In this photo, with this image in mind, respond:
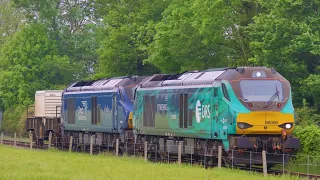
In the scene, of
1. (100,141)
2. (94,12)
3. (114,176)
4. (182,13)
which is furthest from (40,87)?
(114,176)

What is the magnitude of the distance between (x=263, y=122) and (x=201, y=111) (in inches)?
117

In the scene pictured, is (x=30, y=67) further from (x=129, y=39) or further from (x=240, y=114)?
(x=240, y=114)

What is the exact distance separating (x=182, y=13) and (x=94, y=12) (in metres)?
30.1

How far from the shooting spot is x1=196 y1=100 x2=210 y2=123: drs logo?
27.4 meters

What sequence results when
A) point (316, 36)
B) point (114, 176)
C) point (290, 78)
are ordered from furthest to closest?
point (290, 78), point (316, 36), point (114, 176)

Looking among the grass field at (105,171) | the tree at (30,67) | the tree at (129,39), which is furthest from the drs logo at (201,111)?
the tree at (30,67)

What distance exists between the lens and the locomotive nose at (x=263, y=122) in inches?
1007

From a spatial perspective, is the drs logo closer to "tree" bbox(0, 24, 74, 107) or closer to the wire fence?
the wire fence

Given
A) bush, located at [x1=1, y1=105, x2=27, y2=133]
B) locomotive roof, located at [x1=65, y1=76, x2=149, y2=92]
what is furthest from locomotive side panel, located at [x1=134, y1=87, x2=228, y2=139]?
bush, located at [x1=1, y1=105, x2=27, y2=133]

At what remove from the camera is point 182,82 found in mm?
29891

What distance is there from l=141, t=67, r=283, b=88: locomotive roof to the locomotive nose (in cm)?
154

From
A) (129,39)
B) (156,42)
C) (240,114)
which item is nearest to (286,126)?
(240,114)

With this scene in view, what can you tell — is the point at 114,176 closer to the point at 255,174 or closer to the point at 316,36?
the point at 255,174

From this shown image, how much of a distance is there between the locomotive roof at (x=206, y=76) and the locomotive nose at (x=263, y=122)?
60.5 inches
